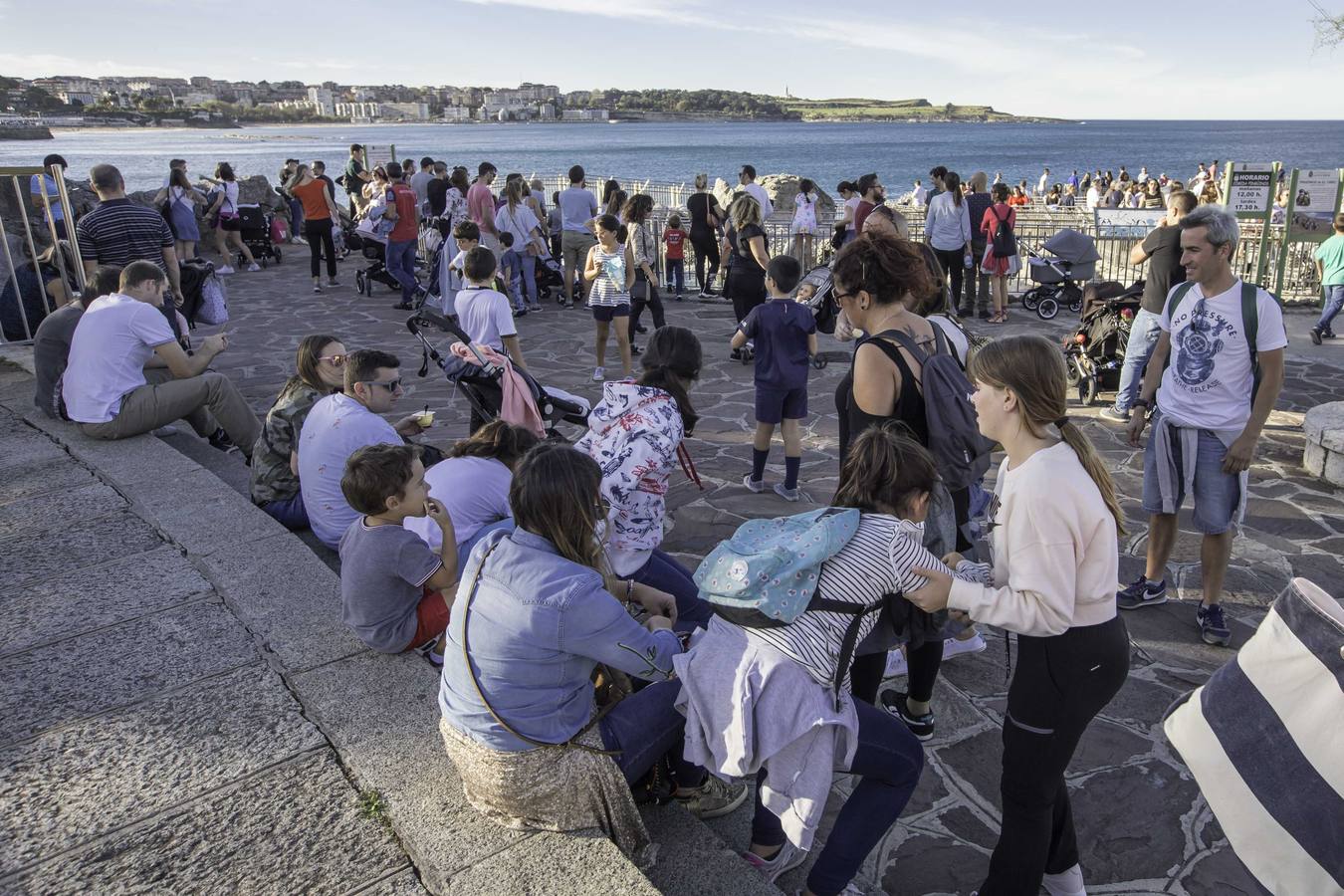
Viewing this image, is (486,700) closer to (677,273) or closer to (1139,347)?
(1139,347)

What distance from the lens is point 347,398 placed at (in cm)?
457

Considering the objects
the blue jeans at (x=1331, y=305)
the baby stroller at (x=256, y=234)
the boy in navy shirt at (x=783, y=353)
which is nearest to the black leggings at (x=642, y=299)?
the boy in navy shirt at (x=783, y=353)

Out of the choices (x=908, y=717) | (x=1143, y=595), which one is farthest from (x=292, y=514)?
(x=1143, y=595)

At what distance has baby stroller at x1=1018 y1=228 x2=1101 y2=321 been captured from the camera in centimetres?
1188

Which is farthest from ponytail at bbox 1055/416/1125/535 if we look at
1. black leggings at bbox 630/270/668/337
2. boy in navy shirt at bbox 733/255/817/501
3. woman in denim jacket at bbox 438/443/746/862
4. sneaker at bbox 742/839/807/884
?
black leggings at bbox 630/270/668/337

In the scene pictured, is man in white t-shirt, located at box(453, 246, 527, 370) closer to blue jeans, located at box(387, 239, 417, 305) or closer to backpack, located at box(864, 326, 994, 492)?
backpack, located at box(864, 326, 994, 492)

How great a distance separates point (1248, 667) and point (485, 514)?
286 cm

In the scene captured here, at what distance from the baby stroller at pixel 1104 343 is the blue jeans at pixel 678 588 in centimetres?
618

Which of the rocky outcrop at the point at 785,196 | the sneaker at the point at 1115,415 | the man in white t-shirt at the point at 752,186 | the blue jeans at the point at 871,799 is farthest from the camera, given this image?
the rocky outcrop at the point at 785,196

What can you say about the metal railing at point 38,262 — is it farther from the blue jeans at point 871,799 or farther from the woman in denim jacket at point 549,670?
the blue jeans at point 871,799

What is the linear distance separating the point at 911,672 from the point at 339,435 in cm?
287

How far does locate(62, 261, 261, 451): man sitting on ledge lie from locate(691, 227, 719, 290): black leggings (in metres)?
8.83

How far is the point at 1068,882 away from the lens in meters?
2.80

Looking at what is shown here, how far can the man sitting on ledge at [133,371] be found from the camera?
6.00 meters
